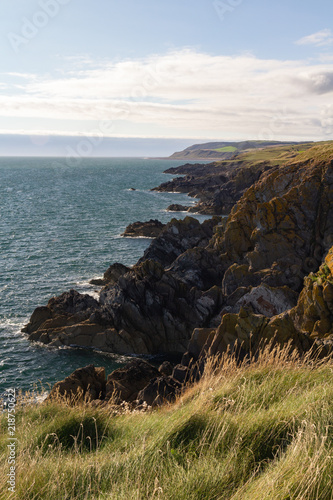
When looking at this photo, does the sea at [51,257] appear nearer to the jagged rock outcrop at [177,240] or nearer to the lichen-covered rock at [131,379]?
the lichen-covered rock at [131,379]

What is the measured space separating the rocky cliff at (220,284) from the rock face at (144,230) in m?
28.9

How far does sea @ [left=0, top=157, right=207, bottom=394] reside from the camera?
29688mm

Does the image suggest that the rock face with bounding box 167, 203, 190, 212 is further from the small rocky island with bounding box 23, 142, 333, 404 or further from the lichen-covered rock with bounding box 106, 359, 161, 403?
the lichen-covered rock with bounding box 106, 359, 161, 403

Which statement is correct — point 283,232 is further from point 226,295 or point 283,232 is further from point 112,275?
point 112,275

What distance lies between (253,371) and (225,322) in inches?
517

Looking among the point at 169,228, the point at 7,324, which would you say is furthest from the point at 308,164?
the point at 7,324

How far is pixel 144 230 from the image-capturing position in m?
75.5

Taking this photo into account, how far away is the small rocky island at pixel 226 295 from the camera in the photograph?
2141cm

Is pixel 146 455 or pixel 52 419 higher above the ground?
pixel 146 455

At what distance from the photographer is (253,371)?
8.94 m

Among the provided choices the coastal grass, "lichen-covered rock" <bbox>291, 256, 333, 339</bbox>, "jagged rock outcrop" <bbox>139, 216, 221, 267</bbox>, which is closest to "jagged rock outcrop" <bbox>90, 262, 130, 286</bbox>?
"jagged rock outcrop" <bbox>139, 216, 221, 267</bbox>

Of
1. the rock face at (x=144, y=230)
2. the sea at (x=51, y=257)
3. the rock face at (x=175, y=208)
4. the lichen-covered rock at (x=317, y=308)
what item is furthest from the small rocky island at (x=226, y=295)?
the rock face at (x=175, y=208)

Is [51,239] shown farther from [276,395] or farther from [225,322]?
[276,395]

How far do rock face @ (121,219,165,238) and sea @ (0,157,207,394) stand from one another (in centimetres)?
234
